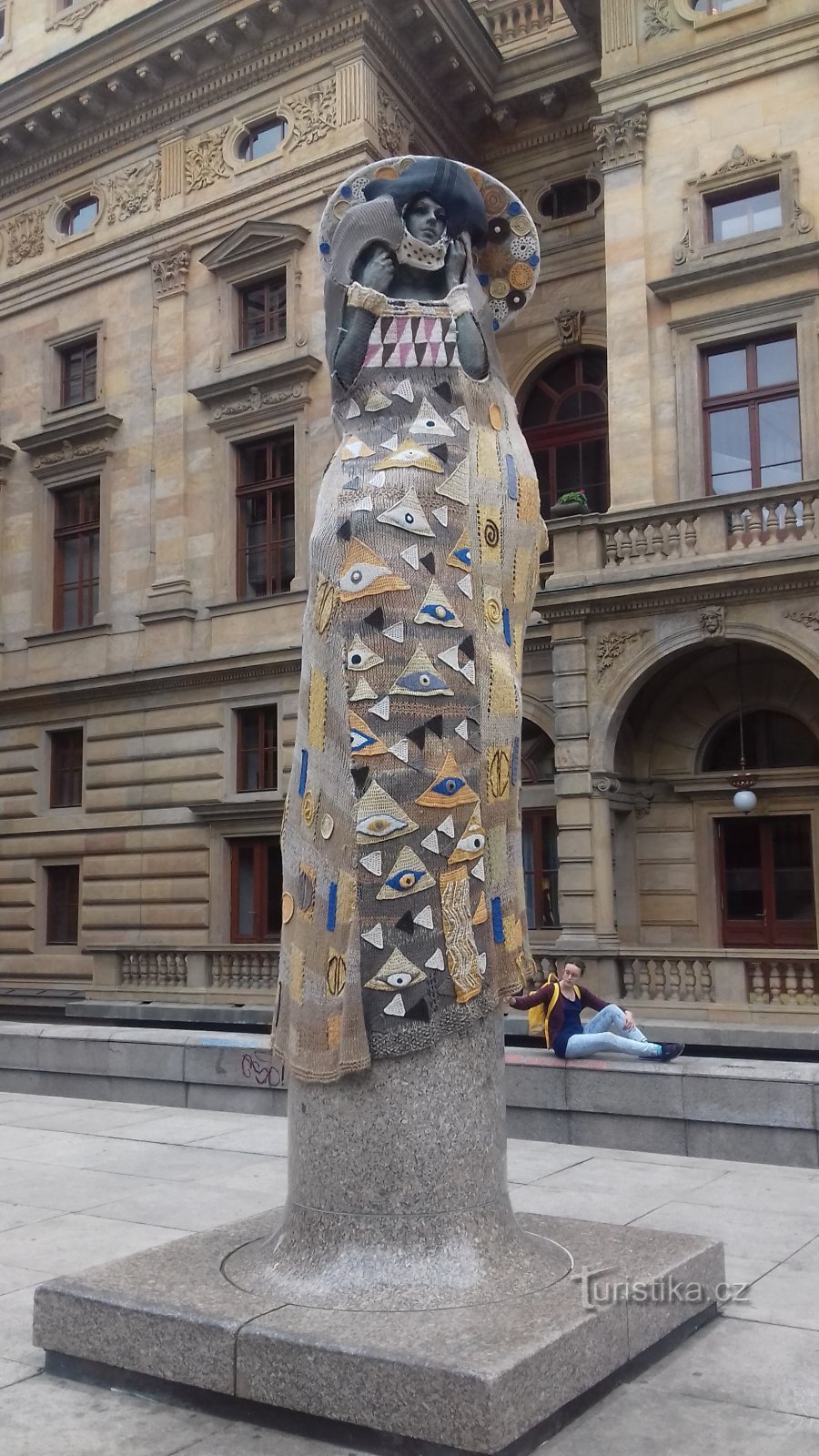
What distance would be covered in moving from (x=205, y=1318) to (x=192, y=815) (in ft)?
66.3

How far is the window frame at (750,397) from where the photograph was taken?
20.9 m

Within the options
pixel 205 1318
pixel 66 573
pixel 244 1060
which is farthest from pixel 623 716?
pixel 205 1318

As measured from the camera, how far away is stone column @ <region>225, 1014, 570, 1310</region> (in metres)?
4.94

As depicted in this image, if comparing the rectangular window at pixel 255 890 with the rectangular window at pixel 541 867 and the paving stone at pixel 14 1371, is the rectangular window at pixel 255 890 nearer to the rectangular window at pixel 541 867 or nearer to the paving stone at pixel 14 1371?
the rectangular window at pixel 541 867

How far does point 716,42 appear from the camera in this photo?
2178 centimetres

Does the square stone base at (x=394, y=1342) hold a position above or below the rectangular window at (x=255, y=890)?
below

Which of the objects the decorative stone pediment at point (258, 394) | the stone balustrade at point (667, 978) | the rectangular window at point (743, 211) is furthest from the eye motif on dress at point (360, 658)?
the decorative stone pediment at point (258, 394)

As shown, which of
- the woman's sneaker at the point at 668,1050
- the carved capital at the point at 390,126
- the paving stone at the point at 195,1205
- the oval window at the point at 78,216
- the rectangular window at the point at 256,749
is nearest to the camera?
the paving stone at the point at 195,1205

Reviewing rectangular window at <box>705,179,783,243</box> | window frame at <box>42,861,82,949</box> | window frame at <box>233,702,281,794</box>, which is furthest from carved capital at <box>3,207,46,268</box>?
rectangular window at <box>705,179,783,243</box>

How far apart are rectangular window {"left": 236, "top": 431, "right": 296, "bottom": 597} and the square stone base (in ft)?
65.4

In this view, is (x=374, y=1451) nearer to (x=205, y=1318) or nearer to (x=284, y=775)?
(x=205, y=1318)

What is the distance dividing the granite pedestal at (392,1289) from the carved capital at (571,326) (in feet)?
71.3

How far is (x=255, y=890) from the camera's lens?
79.3 ft

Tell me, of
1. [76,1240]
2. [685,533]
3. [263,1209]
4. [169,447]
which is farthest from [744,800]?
[76,1240]
